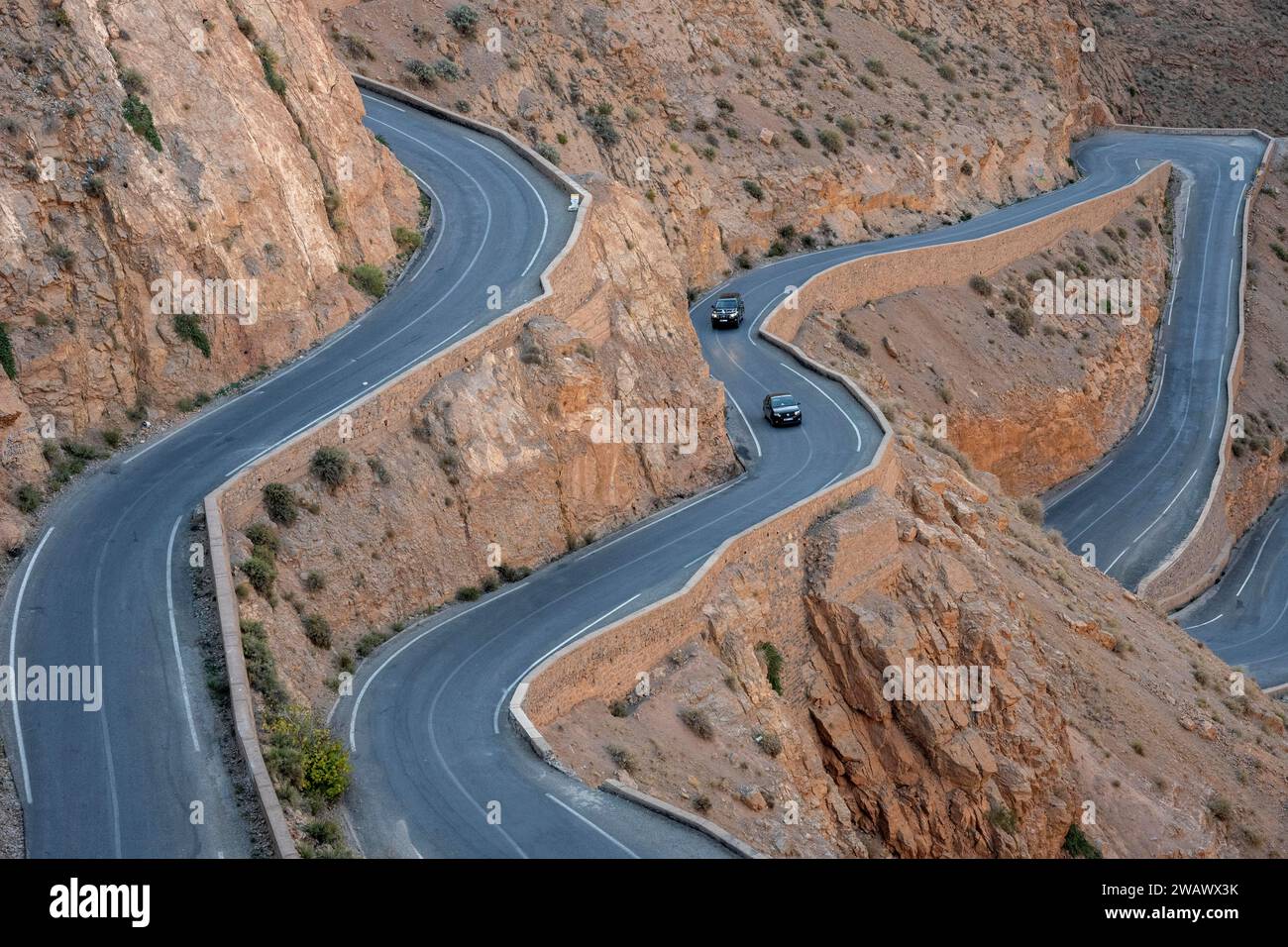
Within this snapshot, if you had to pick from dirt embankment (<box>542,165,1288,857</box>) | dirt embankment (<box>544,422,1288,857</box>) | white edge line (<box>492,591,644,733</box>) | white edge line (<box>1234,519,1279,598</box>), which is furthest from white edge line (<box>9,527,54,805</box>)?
white edge line (<box>1234,519,1279,598</box>)

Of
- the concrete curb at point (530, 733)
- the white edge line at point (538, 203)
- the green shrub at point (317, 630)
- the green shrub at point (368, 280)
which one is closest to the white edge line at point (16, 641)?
the green shrub at point (317, 630)

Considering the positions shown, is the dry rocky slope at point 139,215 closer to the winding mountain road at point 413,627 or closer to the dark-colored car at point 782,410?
the winding mountain road at point 413,627

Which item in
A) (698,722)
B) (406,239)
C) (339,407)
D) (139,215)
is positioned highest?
(406,239)

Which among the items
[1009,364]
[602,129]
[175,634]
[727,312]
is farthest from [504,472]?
[1009,364]

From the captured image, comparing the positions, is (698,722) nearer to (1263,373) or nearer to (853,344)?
(853,344)

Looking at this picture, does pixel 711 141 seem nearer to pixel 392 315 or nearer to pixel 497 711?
pixel 392 315

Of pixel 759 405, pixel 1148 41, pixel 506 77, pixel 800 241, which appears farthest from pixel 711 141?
pixel 1148 41
